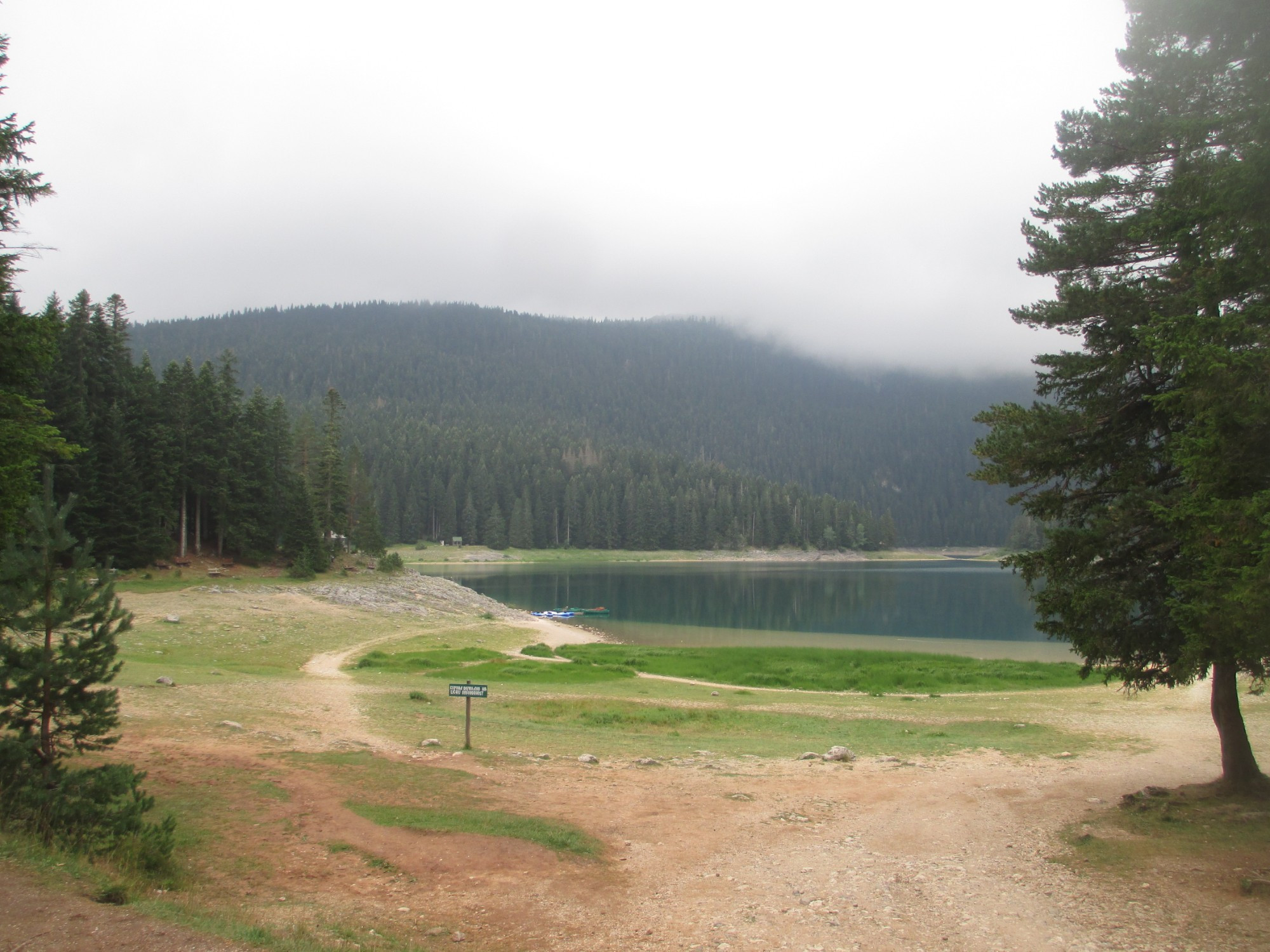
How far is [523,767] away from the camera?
45.3 feet

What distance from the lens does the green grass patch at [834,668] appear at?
30359 mm

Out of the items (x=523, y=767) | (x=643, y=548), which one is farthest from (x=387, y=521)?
(x=523, y=767)

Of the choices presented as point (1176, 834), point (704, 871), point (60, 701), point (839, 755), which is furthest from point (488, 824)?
point (1176, 834)

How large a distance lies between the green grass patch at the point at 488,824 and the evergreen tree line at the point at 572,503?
130 metres

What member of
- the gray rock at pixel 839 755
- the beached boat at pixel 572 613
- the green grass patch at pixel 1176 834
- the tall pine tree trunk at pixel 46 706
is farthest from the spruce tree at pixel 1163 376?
the beached boat at pixel 572 613

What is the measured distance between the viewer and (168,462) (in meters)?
49.4

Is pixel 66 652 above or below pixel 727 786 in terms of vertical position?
above

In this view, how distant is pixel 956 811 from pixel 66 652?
38.9 feet

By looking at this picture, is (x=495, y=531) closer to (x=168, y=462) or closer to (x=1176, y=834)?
(x=168, y=462)

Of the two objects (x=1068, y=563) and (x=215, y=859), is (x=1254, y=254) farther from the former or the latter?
(x=215, y=859)

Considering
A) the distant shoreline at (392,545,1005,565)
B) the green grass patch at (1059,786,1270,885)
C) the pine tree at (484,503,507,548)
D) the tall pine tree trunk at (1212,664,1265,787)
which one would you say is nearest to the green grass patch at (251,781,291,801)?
the green grass patch at (1059,786,1270,885)

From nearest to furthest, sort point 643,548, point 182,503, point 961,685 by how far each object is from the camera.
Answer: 1. point 961,685
2. point 182,503
3. point 643,548

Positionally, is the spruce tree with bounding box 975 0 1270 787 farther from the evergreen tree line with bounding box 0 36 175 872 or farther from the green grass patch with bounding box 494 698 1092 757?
the evergreen tree line with bounding box 0 36 175 872

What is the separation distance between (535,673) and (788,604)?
50.4 m
